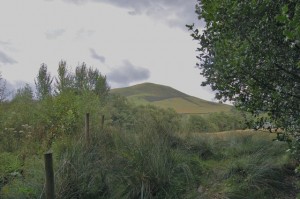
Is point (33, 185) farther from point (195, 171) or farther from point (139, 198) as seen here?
point (195, 171)

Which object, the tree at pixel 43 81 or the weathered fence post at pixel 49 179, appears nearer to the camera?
the weathered fence post at pixel 49 179

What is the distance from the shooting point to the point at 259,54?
306cm

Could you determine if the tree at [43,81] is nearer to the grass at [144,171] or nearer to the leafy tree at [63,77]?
the leafy tree at [63,77]

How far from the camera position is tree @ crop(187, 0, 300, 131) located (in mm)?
3027

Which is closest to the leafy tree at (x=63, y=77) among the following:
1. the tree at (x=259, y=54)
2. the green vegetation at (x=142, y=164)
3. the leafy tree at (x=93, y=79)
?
the leafy tree at (x=93, y=79)

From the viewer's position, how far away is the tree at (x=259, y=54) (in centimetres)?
303

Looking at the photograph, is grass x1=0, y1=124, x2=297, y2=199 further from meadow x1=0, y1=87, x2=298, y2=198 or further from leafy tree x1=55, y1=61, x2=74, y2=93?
leafy tree x1=55, y1=61, x2=74, y2=93

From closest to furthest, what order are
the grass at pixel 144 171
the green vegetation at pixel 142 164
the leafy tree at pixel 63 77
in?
the grass at pixel 144 171 → the green vegetation at pixel 142 164 → the leafy tree at pixel 63 77

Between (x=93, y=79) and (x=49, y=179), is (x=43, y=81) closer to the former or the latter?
(x=93, y=79)

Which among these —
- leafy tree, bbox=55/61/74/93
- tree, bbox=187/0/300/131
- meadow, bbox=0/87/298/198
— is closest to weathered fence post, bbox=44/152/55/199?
meadow, bbox=0/87/298/198

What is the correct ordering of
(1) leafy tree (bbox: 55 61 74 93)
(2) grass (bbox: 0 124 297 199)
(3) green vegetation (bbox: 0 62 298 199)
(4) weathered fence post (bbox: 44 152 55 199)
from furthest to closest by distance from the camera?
1. (1) leafy tree (bbox: 55 61 74 93)
2. (3) green vegetation (bbox: 0 62 298 199)
3. (2) grass (bbox: 0 124 297 199)
4. (4) weathered fence post (bbox: 44 152 55 199)

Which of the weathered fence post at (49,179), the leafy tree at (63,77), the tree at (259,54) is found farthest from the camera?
the leafy tree at (63,77)

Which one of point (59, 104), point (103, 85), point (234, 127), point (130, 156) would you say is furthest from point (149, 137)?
point (103, 85)

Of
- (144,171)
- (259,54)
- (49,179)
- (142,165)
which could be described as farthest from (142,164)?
(259,54)
